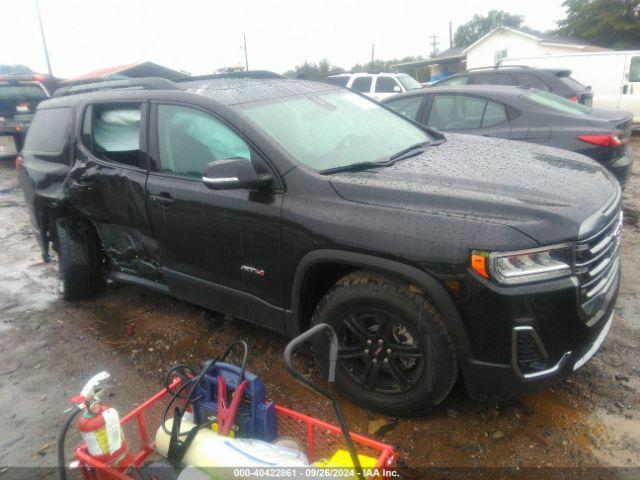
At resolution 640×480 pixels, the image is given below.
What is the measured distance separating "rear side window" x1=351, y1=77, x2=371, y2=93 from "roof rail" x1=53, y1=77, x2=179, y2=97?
38.4ft

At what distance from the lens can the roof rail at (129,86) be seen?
137 inches

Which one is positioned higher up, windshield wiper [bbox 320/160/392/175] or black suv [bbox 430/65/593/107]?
black suv [bbox 430/65/593/107]

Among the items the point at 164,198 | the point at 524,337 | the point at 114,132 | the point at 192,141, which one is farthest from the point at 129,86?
the point at 524,337

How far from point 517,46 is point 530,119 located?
96.1 feet

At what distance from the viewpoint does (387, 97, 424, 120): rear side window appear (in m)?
6.12

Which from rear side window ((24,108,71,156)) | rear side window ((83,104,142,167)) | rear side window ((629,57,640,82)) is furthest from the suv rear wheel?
rear side window ((629,57,640,82))

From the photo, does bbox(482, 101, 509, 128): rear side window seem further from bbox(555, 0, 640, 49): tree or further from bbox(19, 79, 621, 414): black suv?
bbox(555, 0, 640, 49): tree

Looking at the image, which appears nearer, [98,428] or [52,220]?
[98,428]

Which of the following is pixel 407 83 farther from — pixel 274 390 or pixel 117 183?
pixel 274 390

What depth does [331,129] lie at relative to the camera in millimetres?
3223

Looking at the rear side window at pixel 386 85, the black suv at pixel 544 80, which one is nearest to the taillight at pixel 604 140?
the black suv at pixel 544 80

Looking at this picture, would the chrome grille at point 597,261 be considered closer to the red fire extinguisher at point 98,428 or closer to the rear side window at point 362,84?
the red fire extinguisher at point 98,428

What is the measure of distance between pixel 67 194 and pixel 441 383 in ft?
10.5

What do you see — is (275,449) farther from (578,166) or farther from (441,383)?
(578,166)
